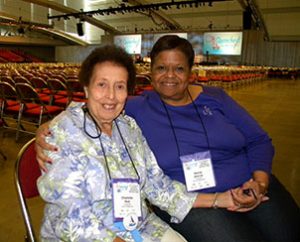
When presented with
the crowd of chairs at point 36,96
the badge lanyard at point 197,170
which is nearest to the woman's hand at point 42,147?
the badge lanyard at point 197,170

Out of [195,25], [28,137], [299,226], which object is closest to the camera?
[299,226]

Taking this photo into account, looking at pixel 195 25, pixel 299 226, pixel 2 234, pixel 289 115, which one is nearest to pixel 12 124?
pixel 2 234

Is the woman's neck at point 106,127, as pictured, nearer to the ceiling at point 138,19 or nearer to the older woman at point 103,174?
the older woman at point 103,174

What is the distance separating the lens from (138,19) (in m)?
29.7

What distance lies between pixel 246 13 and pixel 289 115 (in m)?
15.2

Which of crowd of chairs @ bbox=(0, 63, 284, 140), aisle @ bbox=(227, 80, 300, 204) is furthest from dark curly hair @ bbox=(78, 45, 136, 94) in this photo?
aisle @ bbox=(227, 80, 300, 204)

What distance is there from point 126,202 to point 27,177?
1.56 feet

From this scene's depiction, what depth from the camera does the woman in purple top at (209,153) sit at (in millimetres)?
1562

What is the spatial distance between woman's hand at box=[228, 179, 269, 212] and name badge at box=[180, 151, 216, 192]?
0.49ft

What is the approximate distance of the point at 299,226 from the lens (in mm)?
1676

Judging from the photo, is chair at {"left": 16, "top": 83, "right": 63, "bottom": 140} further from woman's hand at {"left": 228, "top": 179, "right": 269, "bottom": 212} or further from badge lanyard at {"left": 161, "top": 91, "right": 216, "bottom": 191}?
woman's hand at {"left": 228, "top": 179, "right": 269, "bottom": 212}

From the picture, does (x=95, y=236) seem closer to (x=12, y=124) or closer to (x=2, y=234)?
(x=2, y=234)

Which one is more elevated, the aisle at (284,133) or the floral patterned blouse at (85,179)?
the floral patterned blouse at (85,179)

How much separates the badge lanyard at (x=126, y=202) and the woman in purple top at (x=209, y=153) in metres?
0.35
